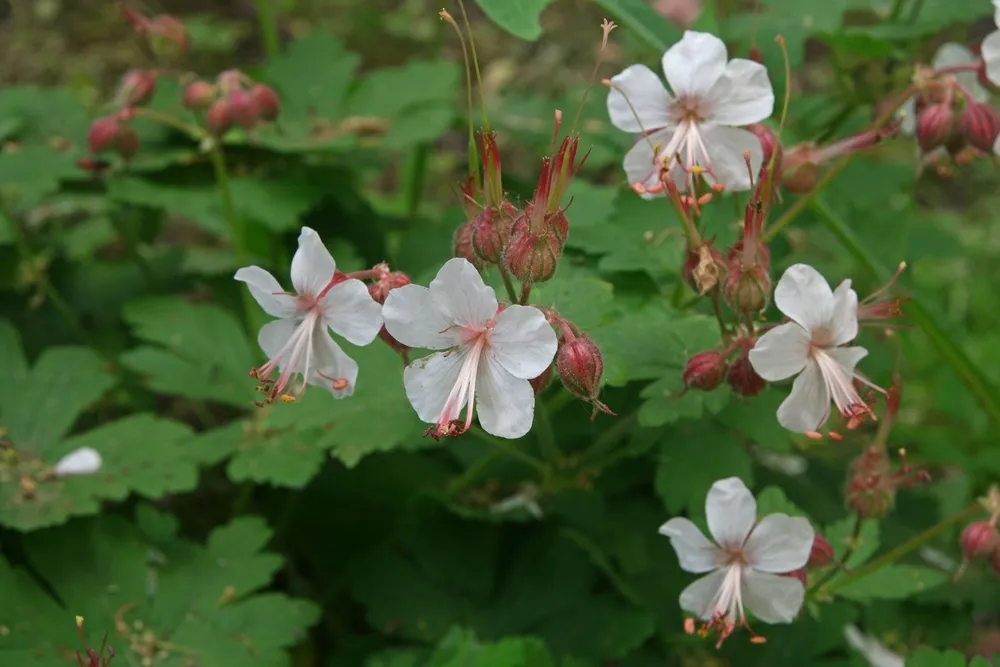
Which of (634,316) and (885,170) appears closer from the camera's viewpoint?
(634,316)

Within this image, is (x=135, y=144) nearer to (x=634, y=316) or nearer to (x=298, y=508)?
(x=298, y=508)

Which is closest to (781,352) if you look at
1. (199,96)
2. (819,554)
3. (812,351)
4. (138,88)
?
(812,351)

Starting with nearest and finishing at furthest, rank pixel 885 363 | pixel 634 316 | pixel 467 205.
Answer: pixel 467 205 → pixel 634 316 → pixel 885 363

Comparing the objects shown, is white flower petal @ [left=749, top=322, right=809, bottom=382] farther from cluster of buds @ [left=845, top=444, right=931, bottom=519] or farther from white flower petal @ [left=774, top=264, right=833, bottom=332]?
cluster of buds @ [left=845, top=444, right=931, bottom=519]

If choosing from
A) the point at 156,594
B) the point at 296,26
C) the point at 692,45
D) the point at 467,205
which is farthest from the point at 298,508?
the point at 296,26

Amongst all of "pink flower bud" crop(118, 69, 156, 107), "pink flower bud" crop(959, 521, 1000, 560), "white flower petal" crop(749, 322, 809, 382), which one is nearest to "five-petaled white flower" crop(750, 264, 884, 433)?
"white flower petal" crop(749, 322, 809, 382)

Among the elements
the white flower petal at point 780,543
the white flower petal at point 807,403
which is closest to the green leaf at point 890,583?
the white flower petal at point 780,543
